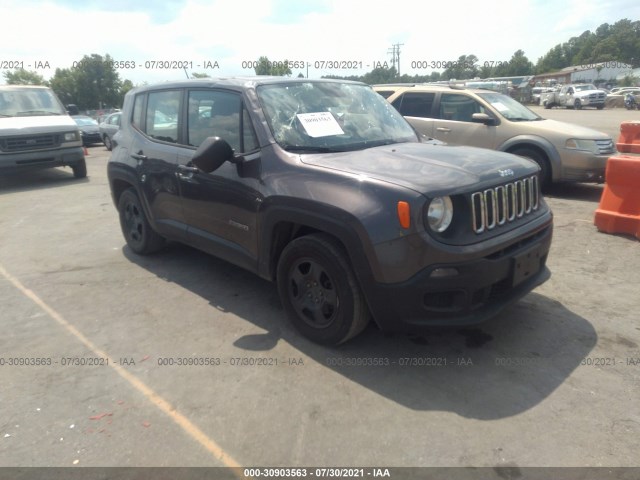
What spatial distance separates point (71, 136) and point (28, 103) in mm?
1343

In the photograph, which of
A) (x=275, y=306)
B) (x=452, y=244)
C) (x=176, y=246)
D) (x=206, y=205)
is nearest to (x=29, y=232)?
(x=176, y=246)

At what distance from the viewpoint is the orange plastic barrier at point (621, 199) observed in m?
5.57

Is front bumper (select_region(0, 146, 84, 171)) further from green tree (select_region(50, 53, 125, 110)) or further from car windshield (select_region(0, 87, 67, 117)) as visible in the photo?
green tree (select_region(50, 53, 125, 110))

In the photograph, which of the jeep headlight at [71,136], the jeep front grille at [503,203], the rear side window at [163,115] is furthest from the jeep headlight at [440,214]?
the jeep headlight at [71,136]

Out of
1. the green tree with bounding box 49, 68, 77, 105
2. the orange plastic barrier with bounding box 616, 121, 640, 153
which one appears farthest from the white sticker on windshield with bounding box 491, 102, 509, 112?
the green tree with bounding box 49, 68, 77, 105

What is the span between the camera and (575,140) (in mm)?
7605

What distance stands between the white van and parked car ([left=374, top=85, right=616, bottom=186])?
7209 millimetres

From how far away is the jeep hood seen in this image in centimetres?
294

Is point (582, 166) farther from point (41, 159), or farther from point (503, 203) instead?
point (41, 159)

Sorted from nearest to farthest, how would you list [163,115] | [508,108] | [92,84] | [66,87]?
[163,115] → [508,108] → [92,84] → [66,87]

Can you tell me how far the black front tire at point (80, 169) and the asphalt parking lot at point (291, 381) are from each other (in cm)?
727

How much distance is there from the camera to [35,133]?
10.3 meters

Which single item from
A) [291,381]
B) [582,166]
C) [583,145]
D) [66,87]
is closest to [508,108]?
[583,145]

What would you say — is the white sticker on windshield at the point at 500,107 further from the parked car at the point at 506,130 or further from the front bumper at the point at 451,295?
the front bumper at the point at 451,295
